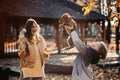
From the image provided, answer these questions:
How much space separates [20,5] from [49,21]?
2.81m

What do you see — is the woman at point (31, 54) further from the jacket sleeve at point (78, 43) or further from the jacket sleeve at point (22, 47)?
the jacket sleeve at point (78, 43)

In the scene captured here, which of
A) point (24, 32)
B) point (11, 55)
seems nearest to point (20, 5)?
point (11, 55)

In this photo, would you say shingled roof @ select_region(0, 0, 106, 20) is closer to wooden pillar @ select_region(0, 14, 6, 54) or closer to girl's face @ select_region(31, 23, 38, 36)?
wooden pillar @ select_region(0, 14, 6, 54)

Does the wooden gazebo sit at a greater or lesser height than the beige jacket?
greater

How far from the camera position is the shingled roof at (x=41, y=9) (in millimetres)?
27688

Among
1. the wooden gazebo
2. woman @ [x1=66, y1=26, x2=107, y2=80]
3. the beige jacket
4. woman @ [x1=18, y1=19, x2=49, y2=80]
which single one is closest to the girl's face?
woman @ [x1=18, y1=19, x2=49, y2=80]

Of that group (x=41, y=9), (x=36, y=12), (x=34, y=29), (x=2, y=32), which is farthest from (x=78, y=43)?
(x=41, y=9)

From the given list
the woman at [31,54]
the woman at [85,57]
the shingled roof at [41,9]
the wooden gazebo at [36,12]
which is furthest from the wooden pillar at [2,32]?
the woman at [85,57]

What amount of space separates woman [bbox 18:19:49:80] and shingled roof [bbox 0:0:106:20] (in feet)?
63.2

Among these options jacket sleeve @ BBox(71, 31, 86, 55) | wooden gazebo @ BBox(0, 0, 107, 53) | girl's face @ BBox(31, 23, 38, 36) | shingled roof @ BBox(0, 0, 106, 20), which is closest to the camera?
jacket sleeve @ BBox(71, 31, 86, 55)

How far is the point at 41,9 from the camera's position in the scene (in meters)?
29.1

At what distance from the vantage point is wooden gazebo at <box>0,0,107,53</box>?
2725 centimetres

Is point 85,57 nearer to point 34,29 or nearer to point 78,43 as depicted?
point 78,43

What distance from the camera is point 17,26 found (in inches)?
1294
